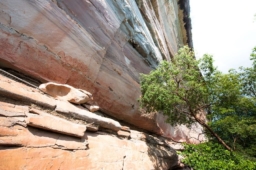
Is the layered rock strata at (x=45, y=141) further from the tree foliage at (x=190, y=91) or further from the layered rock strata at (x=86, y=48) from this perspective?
the tree foliage at (x=190, y=91)

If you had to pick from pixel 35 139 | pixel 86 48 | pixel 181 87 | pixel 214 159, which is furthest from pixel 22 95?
pixel 214 159

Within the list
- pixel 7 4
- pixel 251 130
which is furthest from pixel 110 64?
pixel 251 130

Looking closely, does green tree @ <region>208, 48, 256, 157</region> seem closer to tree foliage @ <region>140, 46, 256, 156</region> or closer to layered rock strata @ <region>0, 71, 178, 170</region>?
tree foliage @ <region>140, 46, 256, 156</region>

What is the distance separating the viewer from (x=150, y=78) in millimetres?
7977

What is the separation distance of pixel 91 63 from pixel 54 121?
3069 millimetres

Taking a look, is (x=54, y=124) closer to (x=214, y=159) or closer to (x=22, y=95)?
(x=22, y=95)

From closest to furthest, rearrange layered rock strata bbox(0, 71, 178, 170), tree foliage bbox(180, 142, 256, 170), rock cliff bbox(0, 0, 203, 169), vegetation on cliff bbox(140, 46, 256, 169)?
layered rock strata bbox(0, 71, 178, 170)
rock cliff bbox(0, 0, 203, 169)
tree foliage bbox(180, 142, 256, 170)
vegetation on cliff bbox(140, 46, 256, 169)

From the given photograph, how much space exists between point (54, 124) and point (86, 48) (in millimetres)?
3267

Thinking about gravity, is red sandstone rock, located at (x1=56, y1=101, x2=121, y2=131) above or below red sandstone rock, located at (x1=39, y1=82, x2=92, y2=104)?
below

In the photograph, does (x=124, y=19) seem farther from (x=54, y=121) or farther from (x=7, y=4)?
(x=54, y=121)

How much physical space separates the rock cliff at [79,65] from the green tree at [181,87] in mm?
1174

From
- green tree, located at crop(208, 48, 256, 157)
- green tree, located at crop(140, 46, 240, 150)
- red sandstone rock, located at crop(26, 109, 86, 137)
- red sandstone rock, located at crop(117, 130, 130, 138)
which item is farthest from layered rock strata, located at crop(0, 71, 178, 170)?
green tree, located at crop(208, 48, 256, 157)

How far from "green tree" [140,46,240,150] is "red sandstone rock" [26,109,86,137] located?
4280mm

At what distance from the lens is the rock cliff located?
11.1ft
